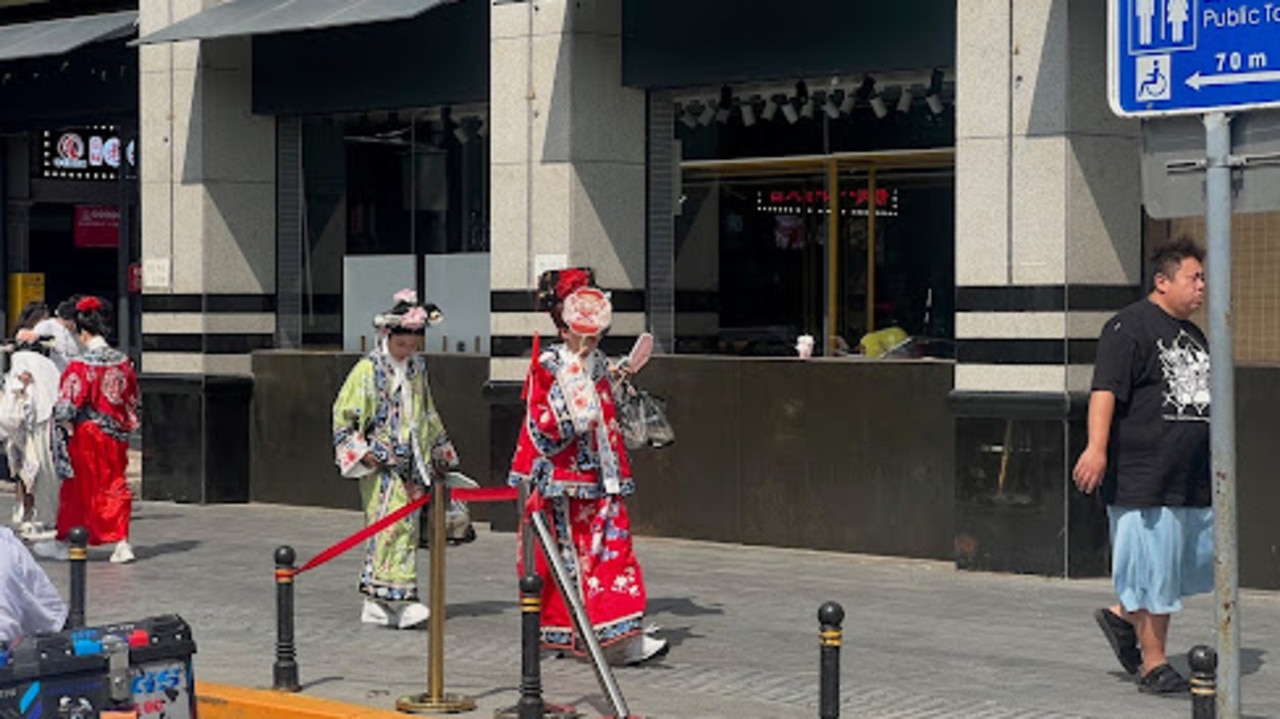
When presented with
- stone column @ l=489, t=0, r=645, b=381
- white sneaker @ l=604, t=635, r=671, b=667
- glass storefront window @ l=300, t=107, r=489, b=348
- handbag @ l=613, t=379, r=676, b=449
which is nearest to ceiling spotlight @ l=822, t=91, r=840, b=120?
stone column @ l=489, t=0, r=645, b=381

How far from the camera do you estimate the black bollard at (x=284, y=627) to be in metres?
9.98

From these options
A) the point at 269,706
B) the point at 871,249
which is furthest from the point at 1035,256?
the point at 269,706

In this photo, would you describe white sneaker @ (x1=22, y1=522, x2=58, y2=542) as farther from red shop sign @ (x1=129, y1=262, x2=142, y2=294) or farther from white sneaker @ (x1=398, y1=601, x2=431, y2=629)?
white sneaker @ (x1=398, y1=601, x2=431, y2=629)

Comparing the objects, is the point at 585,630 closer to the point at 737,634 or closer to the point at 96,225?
the point at 737,634

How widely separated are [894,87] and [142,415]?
313 inches

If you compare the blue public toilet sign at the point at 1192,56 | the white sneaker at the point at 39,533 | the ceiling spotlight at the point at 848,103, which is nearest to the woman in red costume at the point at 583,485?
the blue public toilet sign at the point at 1192,56

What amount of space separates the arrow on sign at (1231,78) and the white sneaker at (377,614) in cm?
622

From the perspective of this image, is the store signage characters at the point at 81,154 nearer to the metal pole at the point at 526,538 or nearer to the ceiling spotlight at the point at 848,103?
the ceiling spotlight at the point at 848,103

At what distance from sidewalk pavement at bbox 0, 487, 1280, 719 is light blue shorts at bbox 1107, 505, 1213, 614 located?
0.47 m

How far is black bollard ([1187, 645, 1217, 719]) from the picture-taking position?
22.4 feet

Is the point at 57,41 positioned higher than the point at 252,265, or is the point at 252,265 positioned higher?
the point at 57,41

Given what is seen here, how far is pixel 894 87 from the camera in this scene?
1552 cm

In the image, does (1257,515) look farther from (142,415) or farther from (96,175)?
(96,175)

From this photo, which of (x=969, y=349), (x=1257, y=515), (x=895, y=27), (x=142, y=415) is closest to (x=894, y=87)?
(x=895, y=27)
